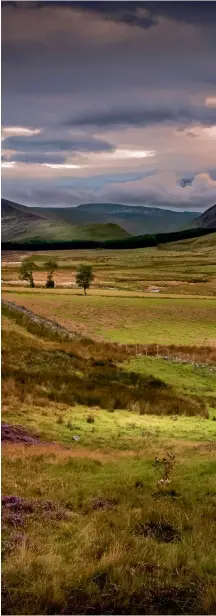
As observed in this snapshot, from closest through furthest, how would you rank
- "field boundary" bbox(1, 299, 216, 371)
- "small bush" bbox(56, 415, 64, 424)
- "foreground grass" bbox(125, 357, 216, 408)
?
"small bush" bbox(56, 415, 64, 424), "foreground grass" bbox(125, 357, 216, 408), "field boundary" bbox(1, 299, 216, 371)

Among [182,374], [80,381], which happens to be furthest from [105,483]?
[182,374]

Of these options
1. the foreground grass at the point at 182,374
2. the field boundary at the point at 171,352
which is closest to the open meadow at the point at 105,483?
the foreground grass at the point at 182,374

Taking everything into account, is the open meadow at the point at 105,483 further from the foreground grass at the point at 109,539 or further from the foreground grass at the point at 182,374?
the foreground grass at the point at 182,374

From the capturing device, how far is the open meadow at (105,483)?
7801 mm

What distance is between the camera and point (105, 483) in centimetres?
1399

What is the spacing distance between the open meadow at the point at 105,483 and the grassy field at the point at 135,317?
18.8 meters

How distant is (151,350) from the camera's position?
48438mm

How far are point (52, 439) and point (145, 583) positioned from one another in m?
12.1

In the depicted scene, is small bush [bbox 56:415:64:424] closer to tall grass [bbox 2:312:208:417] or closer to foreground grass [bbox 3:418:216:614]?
tall grass [bbox 2:312:208:417]

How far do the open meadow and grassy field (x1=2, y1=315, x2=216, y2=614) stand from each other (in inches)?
A: 1.2

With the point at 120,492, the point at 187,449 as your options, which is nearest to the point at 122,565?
the point at 120,492

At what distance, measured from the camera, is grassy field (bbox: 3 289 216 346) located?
194 feet

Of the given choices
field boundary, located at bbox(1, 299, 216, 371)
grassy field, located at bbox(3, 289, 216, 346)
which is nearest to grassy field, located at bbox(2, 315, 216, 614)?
field boundary, located at bbox(1, 299, 216, 371)

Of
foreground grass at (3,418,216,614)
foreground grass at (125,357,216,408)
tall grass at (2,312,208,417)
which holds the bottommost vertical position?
foreground grass at (125,357,216,408)
